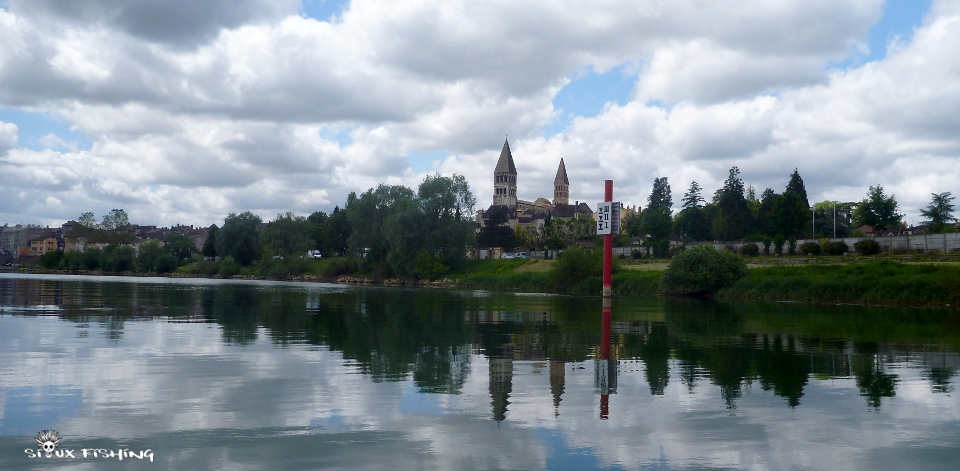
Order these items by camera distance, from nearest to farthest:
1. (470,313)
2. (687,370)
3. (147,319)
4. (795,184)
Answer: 1. (687,370)
2. (147,319)
3. (470,313)
4. (795,184)

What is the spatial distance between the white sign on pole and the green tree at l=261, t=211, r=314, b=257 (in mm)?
73737

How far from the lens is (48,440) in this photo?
9641mm

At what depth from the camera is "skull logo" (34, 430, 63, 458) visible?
368 inches

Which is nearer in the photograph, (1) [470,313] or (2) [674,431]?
(2) [674,431]

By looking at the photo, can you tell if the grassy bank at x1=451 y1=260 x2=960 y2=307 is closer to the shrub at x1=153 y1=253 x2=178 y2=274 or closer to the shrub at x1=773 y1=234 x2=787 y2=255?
the shrub at x1=773 y1=234 x2=787 y2=255

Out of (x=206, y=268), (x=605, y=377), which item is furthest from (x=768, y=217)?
(x=605, y=377)

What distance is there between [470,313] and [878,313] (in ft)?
71.3

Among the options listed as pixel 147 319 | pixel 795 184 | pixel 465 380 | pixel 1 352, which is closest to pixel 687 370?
pixel 465 380

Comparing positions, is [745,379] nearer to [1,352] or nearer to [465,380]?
[465,380]

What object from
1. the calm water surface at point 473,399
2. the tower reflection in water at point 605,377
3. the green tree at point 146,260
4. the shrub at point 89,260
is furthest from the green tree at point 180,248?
the tower reflection in water at point 605,377

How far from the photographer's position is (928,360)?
1950 centimetres

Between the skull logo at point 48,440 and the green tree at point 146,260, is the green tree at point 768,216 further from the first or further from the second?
the skull logo at point 48,440

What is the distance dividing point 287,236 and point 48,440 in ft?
406

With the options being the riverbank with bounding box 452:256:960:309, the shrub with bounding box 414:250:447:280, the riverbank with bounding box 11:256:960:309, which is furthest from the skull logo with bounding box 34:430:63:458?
the shrub with bounding box 414:250:447:280
